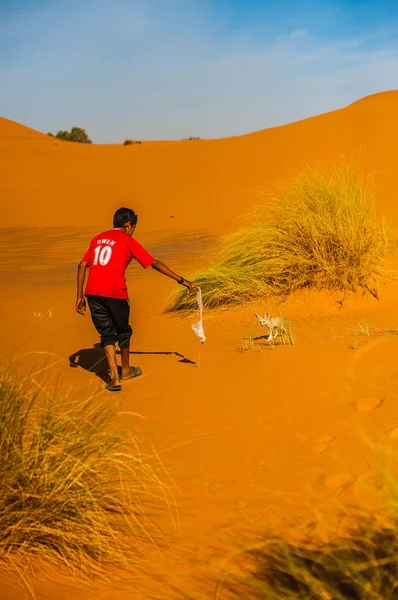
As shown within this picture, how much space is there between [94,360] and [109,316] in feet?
3.45

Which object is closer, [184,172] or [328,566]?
[328,566]

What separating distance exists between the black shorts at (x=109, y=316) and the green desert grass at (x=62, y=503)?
229 centimetres

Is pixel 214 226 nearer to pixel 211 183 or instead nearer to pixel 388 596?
pixel 211 183

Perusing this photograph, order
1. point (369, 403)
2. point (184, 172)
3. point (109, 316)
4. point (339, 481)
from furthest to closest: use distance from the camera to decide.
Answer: point (184, 172) < point (109, 316) < point (369, 403) < point (339, 481)

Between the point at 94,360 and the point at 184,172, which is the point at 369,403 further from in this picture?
the point at 184,172

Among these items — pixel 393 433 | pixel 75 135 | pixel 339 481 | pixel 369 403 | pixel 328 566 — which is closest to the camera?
pixel 328 566

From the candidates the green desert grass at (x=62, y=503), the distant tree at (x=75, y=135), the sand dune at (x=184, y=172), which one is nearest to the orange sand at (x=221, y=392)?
the green desert grass at (x=62, y=503)

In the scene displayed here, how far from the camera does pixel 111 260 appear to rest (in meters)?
5.55

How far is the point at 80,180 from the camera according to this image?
2842 centimetres

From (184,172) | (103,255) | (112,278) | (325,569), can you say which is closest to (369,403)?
(325,569)

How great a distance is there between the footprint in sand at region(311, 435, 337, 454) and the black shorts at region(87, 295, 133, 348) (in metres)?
2.14

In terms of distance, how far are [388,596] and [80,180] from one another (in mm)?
27199

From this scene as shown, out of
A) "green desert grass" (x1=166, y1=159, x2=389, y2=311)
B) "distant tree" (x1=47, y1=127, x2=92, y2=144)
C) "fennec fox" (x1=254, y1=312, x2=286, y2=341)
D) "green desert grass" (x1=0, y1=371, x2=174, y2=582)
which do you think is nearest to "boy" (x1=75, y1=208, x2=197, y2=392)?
"fennec fox" (x1=254, y1=312, x2=286, y2=341)

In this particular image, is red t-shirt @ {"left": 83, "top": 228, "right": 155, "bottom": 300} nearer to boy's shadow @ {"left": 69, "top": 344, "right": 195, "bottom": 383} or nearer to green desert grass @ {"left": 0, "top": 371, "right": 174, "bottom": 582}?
boy's shadow @ {"left": 69, "top": 344, "right": 195, "bottom": 383}
